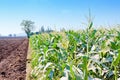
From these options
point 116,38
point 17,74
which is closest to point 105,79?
point 116,38

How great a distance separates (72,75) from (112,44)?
1053 millimetres

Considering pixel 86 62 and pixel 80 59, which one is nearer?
pixel 86 62

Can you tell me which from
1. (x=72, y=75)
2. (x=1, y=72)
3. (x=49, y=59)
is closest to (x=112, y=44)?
(x=72, y=75)

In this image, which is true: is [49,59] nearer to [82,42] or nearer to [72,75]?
[82,42]

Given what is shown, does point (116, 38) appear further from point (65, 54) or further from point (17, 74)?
point (17, 74)

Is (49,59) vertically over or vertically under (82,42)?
under

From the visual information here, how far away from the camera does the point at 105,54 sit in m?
3.14

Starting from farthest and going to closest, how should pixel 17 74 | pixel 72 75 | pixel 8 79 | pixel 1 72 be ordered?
pixel 1 72
pixel 17 74
pixel 8 79
pixel 72 75

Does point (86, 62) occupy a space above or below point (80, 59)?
above

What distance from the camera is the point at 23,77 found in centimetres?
529

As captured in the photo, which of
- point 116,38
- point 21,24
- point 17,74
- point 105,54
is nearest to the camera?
point 105,54

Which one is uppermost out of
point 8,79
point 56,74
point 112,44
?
point 112,44

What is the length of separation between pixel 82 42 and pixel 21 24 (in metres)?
72.0

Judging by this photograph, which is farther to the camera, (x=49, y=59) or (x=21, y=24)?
(x=21, y=24)
